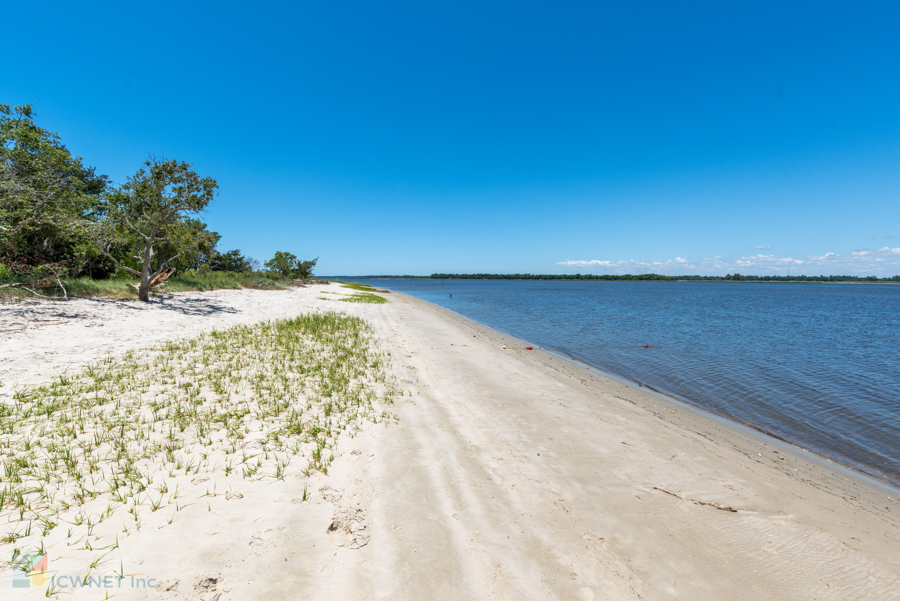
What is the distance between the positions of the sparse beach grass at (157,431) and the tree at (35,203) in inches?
447

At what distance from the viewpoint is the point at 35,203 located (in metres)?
15.9

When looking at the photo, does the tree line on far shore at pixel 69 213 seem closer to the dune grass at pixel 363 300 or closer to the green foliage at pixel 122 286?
the green foliage at pixel 122 286

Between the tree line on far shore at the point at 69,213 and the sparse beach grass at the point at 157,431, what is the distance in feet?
39.8

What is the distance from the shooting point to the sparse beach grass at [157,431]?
150 inches

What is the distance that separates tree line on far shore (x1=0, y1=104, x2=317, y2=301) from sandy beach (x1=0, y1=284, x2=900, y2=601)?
40.3 feet

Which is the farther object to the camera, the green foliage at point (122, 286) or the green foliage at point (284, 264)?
the green foliage at point (284, 264)

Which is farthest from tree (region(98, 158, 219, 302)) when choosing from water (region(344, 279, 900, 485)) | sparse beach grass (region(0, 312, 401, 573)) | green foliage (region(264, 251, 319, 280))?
green foliage (region(264, 251, 319, 280))

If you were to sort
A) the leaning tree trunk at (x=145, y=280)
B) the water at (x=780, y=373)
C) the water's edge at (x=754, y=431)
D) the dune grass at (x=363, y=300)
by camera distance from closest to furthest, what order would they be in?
the water's edge at (x=754, y=431) → the water at (x=780, y=373) → the leaning tree trunk at (x=145, y=280) → the dune grass at (x=363, y=300)

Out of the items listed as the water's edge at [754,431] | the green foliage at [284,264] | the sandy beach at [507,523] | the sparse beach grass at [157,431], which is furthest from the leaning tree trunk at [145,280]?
the green foliage at [284,264]

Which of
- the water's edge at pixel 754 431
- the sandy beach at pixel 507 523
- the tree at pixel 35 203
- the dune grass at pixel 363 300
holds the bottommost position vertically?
the water's edge at pixel 754 431

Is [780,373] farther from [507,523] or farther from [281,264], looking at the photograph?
[281,264]

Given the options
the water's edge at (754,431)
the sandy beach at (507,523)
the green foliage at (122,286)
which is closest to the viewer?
the sandy beach at (507,523)

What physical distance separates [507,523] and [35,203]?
962 inches

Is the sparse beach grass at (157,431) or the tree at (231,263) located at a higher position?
the tree at (231,263)
